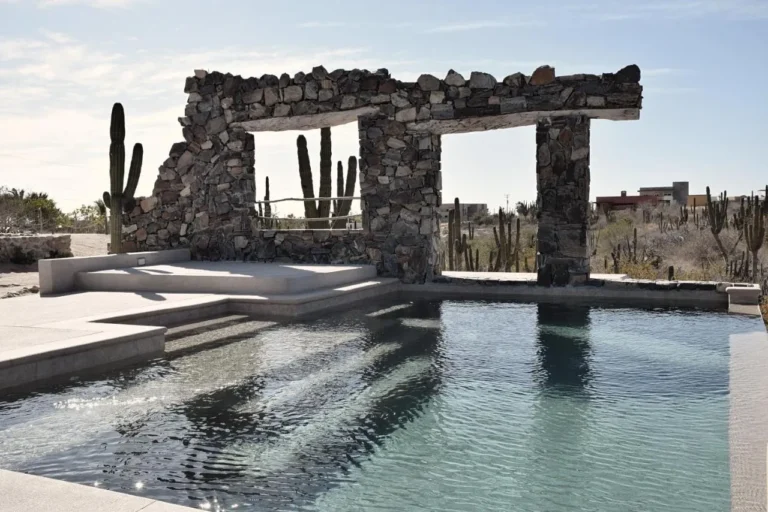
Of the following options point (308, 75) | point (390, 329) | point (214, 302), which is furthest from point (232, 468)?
point (308, 75)

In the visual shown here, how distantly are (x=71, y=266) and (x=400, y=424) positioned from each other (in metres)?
7.88

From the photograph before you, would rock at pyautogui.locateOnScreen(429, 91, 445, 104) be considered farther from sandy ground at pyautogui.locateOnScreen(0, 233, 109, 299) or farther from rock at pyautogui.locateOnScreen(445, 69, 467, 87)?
sandy ground at pyautogui.locateOnScreen(0, 233, 109, 299)

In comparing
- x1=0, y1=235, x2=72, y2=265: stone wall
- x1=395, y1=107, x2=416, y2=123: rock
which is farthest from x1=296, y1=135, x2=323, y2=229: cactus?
x1=0, y1=235, x2=72, y2=265: stone wall

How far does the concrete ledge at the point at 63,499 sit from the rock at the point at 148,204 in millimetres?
11169

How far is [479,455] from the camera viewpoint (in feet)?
12.7

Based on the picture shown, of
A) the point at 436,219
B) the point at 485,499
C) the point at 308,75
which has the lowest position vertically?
the point at 485,499

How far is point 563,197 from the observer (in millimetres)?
10820

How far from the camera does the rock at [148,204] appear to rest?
45.4 feet

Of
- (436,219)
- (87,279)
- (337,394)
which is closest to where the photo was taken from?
(337,394)

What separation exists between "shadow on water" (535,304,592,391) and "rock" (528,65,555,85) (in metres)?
3.46

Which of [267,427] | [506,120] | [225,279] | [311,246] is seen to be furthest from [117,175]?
[267,427]

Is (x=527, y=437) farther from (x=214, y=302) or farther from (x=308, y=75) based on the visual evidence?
(x=308, y=75)

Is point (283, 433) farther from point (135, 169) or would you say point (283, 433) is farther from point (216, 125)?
point (135, 169)

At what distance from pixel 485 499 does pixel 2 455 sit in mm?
2610
